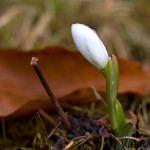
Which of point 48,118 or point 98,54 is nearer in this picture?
point 98,54

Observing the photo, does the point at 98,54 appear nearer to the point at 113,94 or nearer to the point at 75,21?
the point at 113,94

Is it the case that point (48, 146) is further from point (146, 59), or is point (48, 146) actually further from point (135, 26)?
point (135, 26)

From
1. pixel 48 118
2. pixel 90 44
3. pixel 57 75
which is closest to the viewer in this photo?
pixel 90 44

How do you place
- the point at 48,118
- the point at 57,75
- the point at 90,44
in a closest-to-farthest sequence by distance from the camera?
the point at 90,44
the point at 48,118
the point at 57,75

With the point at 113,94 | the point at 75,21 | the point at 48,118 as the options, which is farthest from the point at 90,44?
the point at 75,21

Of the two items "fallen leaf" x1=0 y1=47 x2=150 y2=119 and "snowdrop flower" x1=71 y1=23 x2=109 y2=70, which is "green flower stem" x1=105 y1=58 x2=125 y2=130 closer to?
"snowdrop flower" x1=71 y1=23 x2=109 y2=70

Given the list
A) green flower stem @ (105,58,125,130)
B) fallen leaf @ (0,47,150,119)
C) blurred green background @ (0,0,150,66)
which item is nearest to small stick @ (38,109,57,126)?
fallen leaf @ (0,47,150,119)

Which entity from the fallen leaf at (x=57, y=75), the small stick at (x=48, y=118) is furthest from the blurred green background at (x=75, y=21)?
the small stick at (x=48, y=118)

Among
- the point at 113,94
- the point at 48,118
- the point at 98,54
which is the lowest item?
the point at 48,118
